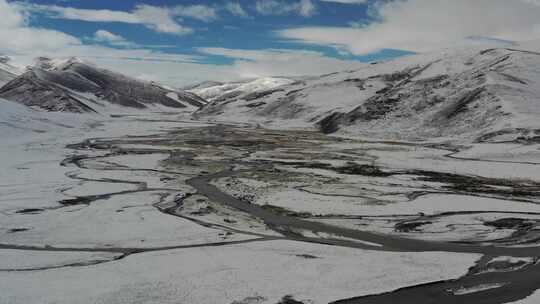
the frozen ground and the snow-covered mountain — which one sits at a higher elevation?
the snow-covered mountain

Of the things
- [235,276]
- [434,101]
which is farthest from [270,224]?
[434,101]

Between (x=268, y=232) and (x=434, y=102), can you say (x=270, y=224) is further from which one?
(x=434, y=102)

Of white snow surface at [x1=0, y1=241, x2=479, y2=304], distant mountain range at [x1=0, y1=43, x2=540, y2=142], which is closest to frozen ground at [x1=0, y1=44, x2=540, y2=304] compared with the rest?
white snow surface at [x1=0, y1=241, x2=479, y2=304]

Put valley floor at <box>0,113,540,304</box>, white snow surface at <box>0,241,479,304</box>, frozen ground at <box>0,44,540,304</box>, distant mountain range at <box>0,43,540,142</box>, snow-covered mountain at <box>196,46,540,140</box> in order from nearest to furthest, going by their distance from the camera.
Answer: white snow surface at <box>0,241,479,304</box>, valley floor at <box>0,113,540,304</box>, frozen ground at <box>0,44,540,304</box>, distant mountain range at <box>0,43,540,142</box>, snow-covered mountain at <box>196,46,540,140</box>

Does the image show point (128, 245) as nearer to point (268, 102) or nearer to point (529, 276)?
point (529, 276)

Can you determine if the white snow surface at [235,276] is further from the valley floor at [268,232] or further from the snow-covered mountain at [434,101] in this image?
the snow-covered mountain at [434,101]

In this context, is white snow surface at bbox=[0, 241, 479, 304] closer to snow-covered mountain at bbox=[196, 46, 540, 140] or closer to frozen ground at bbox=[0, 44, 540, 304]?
frozen ground at bbox=[0, 44, 540, 304]

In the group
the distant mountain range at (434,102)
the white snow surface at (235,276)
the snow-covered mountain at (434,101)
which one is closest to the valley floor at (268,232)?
the white snow surface at (235,276)
